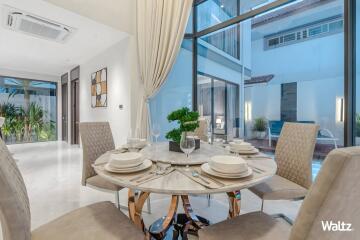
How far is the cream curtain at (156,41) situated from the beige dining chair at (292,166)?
7.30 feet

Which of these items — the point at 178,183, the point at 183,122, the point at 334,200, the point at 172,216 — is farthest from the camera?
the point at 183,122

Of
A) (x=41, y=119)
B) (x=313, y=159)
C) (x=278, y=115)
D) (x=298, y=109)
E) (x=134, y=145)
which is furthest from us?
(x=41, y=119)

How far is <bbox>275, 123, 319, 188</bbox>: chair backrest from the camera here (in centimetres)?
162

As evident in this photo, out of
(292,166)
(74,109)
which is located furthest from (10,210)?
(74,109)

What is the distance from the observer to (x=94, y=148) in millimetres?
2037

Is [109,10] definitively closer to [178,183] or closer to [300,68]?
[300,68]

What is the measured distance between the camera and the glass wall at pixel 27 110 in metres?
6.52

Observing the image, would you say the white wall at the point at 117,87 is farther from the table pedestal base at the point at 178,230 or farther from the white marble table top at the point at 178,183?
the white marble table top at the point at 178,183

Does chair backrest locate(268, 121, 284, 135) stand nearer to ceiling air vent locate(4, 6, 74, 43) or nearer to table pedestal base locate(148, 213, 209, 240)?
table pedestal base locate(148, 213, 209, 240)

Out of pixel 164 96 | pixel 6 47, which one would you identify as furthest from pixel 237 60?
pixel 6 47

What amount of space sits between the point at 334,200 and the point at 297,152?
1278 millimetres

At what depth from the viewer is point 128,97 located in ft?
Answer: 12.4

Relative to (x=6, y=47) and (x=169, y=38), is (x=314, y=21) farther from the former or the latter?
(x=6, y=47)

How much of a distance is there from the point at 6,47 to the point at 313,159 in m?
5.88
